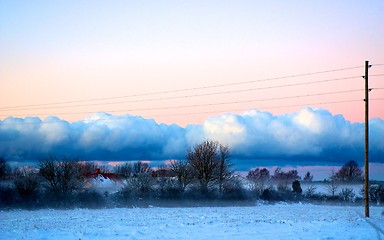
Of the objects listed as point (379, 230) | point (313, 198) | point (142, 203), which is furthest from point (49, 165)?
point (379, 230)

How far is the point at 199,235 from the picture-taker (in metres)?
28.8

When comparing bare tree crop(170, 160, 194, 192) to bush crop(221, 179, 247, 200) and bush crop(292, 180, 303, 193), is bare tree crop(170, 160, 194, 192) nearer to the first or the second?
bush crop(221, 179, 247, 200)

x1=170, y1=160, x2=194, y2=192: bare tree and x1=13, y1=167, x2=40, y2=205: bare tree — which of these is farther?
x1=170, y1=160, x2=194, y2=192: bare tree

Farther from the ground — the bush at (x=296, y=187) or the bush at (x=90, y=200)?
the bush at (x=296, y=187)

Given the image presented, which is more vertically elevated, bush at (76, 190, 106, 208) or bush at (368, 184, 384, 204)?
bush at (368, 184, 384, 204)

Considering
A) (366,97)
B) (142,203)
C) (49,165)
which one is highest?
(366,97)

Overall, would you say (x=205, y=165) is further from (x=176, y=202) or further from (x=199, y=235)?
(x=199, y=235)

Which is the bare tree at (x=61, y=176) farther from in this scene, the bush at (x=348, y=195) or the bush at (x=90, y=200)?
the bush at (x=348, y=195)

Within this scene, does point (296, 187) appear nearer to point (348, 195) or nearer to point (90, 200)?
point (348, 195)

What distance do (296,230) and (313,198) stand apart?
164ft

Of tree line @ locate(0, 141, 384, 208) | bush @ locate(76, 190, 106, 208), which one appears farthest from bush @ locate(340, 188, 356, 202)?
bush @ locate(76, 190, 106, 208)

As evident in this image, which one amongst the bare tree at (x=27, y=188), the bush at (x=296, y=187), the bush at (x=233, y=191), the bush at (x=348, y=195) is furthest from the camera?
the bush at (x=296, y=187)

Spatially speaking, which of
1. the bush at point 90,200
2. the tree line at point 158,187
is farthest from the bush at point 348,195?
the bush at point 90,200

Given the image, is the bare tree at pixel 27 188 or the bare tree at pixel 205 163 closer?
the bare tree at pixel 27 188
